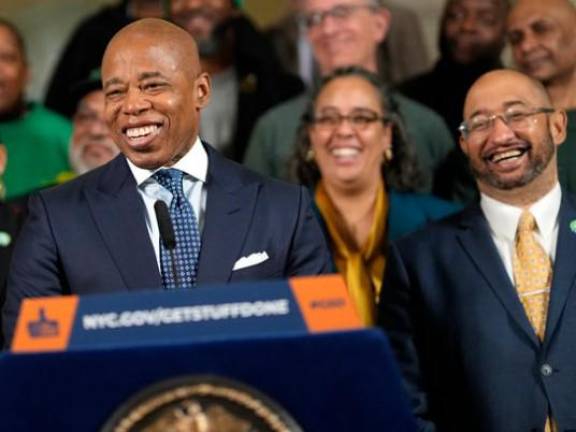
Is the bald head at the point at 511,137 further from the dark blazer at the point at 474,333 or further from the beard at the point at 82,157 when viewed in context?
the beard at the point at 82,157

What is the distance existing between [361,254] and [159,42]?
125cm

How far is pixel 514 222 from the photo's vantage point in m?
2.83

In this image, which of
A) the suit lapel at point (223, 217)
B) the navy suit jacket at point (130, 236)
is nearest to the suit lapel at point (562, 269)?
the navy suit jacket at point (130, 236)

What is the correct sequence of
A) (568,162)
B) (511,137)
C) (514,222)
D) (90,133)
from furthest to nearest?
(90,133) < (568,162) < (511,137) < (514,222)

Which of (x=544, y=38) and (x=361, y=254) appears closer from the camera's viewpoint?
(x=361, y=254)

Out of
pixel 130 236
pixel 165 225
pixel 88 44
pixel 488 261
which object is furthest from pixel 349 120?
pixel 165 225

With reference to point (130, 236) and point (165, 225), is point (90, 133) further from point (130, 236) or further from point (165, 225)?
point (165, 225)

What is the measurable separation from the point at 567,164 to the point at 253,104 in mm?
1145

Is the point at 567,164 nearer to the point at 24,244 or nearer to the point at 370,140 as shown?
the point at 370,140

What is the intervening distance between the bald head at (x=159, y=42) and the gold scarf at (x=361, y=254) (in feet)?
3.58

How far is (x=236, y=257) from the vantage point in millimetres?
2188

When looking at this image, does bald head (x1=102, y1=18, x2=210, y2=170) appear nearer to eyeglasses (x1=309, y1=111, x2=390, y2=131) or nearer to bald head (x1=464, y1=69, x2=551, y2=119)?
bald head (x1=464, y1=69, x2=551, y2=119)

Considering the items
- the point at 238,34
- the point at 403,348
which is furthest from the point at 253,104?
the point at 403,348

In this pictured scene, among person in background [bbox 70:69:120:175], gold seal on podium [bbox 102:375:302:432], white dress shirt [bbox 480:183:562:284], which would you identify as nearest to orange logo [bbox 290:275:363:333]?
gold seal on podium [bbox 102:375:302:432]
